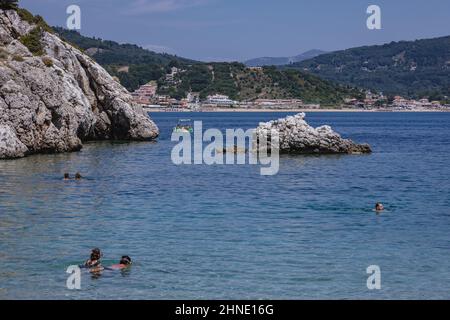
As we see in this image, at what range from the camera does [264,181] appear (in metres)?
51.0

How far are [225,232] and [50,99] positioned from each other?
4296 cm

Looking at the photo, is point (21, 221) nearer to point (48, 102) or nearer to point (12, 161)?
point (12, 161)

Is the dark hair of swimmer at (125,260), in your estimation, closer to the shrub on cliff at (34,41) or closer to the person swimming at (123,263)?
the person swimming at (123,263)

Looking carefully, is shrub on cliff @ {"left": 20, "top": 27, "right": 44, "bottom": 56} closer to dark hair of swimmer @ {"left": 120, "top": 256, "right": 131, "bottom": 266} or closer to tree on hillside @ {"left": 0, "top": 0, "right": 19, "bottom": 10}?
tree on hillside @ {"left": 0, "top": 0, "right": 19, "bottom": 10}

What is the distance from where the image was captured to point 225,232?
1229 inches

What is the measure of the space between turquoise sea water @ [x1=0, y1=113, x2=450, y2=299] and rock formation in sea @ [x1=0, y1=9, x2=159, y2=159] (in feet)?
28.1

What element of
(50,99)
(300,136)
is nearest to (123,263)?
(50,99)

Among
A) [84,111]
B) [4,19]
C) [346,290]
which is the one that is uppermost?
[4,19]

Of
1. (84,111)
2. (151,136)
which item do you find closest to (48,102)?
(84,111)

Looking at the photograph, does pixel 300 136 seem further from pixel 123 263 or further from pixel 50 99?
pixel 123 263

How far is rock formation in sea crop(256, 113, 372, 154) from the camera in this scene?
234 ft

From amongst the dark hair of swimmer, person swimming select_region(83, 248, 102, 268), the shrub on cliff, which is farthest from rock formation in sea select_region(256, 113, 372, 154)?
person swimming select_region(83, 248, 102, 268)

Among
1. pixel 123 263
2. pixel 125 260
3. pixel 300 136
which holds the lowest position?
pixel 123 263

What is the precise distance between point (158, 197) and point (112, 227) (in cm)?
1031
